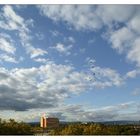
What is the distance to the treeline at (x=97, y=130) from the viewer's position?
314 inches

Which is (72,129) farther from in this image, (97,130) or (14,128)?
(14,128)

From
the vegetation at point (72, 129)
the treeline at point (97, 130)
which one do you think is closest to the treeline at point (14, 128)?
the vegetation at point (72, 129)

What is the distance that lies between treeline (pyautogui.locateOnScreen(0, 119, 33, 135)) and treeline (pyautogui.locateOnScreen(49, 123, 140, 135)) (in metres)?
0.46

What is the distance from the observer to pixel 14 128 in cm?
821

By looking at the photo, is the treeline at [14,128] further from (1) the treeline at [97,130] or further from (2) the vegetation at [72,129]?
(1) the treeline at [97,130]

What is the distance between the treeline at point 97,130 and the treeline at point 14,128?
0.46m

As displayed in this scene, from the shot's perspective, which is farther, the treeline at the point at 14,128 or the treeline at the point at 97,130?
the treeline at the point at 14,128

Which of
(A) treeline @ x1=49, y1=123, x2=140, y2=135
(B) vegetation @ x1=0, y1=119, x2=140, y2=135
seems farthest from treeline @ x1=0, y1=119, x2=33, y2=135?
(A) treeline @ x1=49, y1=123, x2=140, y2=135

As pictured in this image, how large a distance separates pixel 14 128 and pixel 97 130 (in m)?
1.43

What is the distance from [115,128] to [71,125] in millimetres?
792

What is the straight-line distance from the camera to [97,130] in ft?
26.6

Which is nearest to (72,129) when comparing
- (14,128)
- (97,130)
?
(97,130)
